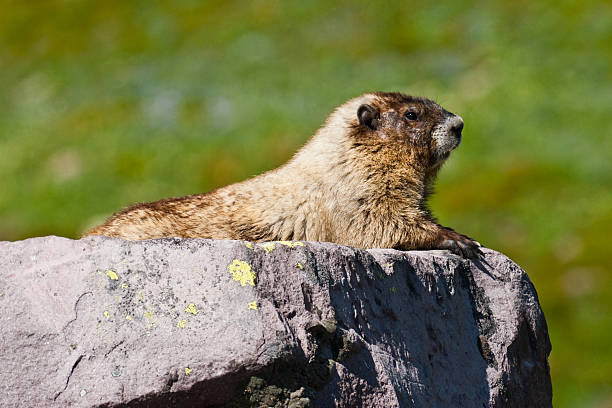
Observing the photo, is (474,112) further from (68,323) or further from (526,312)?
(68,323)

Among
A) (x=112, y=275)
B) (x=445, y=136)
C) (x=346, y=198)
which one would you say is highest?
(x=445, y=136)

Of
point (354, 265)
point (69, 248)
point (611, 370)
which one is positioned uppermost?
point (611, 370)

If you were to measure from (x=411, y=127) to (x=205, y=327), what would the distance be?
16.5ft

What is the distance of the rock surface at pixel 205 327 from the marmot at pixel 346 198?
193 centimetres

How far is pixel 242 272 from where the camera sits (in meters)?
6.58

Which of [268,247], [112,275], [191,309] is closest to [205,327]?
[191,309]

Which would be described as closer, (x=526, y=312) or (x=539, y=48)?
(x=526, y=312)

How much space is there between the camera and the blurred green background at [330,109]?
24.8 metres

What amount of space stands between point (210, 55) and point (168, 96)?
354 cm

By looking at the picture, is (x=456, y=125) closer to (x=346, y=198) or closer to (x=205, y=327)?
(x=346, y=198)

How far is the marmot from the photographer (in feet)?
30.5

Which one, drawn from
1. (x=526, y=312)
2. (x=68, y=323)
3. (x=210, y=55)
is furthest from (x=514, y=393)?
(x=210, y=55)

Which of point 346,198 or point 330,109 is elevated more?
point 330,109

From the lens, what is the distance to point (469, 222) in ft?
85.6
